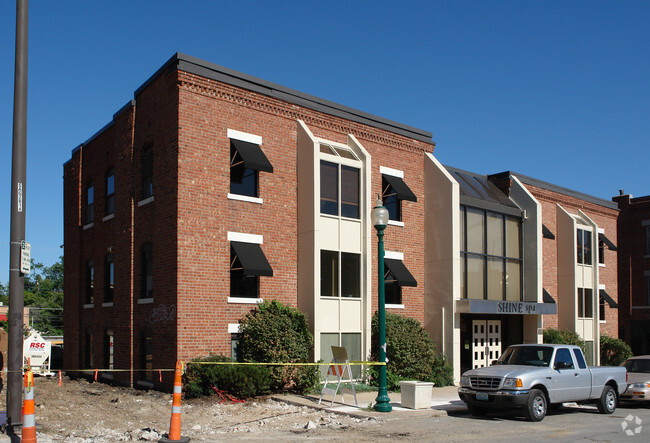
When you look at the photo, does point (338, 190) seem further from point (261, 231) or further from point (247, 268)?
point (247, 268)

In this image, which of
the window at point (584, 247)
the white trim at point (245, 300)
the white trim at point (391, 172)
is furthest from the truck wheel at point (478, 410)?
the window at point (584, 247)

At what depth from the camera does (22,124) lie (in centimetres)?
1048

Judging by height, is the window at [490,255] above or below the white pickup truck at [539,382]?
above

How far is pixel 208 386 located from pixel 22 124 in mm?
8362

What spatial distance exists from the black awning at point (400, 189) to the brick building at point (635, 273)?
73.6ft

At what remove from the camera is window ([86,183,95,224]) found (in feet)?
77.5

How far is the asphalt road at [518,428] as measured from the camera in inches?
470

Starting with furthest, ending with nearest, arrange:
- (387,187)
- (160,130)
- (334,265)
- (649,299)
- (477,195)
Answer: (649,299) < (477,195) < (387,187) < (334,265) < (160,130)

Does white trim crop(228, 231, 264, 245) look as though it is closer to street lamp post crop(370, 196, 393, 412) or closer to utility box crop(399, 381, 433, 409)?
street lamp post crop(370, 196, 393, 412)

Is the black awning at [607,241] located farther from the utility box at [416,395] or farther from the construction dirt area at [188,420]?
the construction dirt area at [188,420]

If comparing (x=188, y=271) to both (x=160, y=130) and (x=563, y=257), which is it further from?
(x=563, y=257)

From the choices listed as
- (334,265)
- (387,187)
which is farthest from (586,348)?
(334,265)

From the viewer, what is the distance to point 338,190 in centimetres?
2012

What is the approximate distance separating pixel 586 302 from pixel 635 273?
10.1 m
